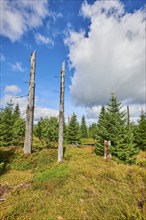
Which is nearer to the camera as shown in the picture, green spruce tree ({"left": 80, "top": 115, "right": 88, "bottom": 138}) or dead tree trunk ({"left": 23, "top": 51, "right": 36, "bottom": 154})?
dead tree trunk ({"left": 23, "top": 51, "right": 36, "bottom": 154})

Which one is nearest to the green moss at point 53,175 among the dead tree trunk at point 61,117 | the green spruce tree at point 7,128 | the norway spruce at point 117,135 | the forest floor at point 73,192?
the forest floor at point 73,192

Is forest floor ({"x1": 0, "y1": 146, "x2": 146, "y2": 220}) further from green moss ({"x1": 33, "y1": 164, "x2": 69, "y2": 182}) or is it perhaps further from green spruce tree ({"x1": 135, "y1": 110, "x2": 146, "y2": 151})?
green spruce tree ({"x1": 135, "y1": 110, "x2": 146, "y2": 151})

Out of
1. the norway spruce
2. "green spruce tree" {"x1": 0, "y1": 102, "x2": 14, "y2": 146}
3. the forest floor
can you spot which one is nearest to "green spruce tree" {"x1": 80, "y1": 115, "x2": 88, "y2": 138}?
"green spruce tree" {"x1": 0, "y1": 102, "x2": 14, "y2": 146}

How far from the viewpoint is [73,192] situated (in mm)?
8383

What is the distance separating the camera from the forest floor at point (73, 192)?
6805 millimetres

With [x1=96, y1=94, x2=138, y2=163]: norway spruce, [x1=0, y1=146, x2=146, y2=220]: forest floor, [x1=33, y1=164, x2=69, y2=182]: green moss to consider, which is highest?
[x1=96, y1=94, x2=138, y2=163]: norway spruce

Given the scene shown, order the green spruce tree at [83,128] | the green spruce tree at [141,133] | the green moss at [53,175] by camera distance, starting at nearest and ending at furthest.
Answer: the green moss at [53,175]
the green spruce tree at [141,133]
the green spruce tree at [83,128]

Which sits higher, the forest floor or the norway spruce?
the norway spruce

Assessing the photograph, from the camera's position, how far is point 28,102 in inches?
650

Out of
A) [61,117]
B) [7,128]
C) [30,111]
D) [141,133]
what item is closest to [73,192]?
[61,117]

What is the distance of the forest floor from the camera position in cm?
680

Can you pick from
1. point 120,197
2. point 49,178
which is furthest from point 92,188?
point 49,178

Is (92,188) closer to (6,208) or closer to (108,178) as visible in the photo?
(108,178)

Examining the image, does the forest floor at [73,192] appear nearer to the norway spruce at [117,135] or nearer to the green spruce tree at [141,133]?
the norway spruce at [117,135]
